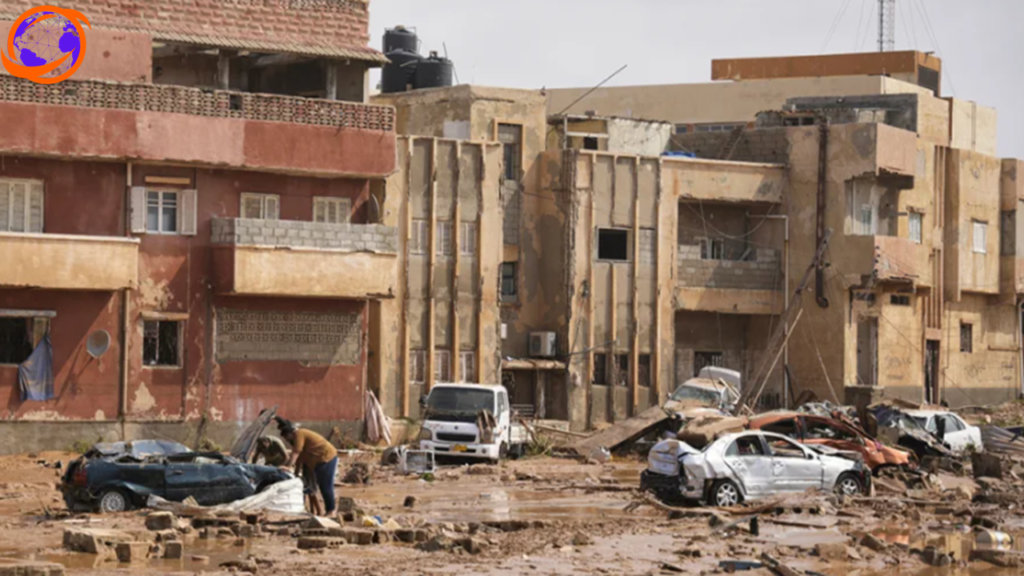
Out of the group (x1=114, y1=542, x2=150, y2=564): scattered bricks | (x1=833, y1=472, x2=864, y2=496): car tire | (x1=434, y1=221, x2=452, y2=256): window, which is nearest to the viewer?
(x1=114, y1=542, x2=150, y2=564): scattered bricks

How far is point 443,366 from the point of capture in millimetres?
40531

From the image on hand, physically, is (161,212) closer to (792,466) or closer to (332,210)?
(332,210)

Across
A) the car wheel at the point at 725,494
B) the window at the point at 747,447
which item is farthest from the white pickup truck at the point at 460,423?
the car wheel at the point at 725,494

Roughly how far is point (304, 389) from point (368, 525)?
50.5 feet

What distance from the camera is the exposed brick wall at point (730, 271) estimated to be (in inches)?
1778

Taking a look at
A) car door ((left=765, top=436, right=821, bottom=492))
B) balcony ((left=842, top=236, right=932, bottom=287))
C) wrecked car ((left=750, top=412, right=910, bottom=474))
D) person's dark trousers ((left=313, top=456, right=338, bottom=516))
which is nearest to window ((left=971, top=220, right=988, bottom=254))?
balcony ((left=842, top=236, right=932, bottom=287))

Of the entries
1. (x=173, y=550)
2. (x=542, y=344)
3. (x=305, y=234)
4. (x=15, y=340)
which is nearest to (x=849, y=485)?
(x=173, y=550)

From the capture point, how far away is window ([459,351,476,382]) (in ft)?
134

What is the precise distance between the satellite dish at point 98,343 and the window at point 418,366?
842cm

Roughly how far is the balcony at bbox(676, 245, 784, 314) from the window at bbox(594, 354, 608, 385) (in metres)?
2.78

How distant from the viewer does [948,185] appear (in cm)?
5050

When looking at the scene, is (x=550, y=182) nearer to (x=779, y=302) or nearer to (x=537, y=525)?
(x=779, y=302)

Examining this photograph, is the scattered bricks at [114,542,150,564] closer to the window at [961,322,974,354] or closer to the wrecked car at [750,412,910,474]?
the wrecked car at [750,412,910,474]

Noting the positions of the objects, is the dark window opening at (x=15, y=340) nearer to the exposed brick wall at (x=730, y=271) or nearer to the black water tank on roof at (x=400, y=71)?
the black water tank on roof at (x=400, y=71)
